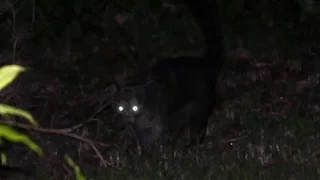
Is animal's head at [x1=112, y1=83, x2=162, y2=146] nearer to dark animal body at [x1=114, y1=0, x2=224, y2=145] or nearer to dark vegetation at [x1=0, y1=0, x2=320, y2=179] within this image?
dark animal body at [x1=114, y1=0, x2=224, y2=145]

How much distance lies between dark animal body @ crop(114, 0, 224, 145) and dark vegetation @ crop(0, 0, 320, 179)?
0.19 meters

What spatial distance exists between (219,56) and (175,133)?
62 centimetres

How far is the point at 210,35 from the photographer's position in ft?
17.9

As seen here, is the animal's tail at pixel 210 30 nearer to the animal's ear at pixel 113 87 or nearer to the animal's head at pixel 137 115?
the animal's head at pixel 137 115

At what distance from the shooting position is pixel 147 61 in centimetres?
736

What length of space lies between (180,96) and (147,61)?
1.73 meters

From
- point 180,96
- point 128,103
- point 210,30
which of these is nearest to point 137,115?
point 128,103

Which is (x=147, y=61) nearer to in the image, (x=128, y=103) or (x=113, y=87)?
(x=113, y=87)

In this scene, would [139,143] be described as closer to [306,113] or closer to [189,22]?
[306,113]

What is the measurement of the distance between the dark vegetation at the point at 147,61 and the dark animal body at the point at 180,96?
7.3 inches

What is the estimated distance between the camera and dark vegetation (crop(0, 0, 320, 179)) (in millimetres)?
4973

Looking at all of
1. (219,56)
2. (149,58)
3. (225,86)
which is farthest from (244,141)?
(149,58)

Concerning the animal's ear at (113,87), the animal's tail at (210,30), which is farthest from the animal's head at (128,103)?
the animal's tail at (210,30)

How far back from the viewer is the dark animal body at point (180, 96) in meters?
5.58
